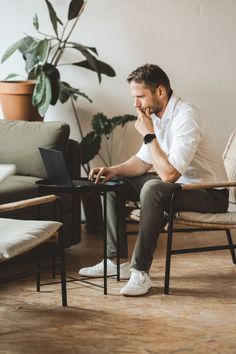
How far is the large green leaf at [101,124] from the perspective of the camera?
4.94 metres

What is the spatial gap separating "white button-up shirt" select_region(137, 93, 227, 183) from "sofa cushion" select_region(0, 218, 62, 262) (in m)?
0.78

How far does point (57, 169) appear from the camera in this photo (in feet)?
11.5

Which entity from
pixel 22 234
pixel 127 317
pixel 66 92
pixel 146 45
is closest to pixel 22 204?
pixel 22 234

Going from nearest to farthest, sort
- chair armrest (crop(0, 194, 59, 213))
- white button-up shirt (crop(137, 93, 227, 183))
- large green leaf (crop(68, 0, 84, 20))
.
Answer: chair armrest (crop(0, 194, 59, 213))
white button-up shirt (crop(137, 93, 227, 183))
large green leaf (crop(68, 0, 84, 20))

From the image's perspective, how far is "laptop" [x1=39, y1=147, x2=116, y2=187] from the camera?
343 cm

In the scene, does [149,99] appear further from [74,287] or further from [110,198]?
[74,287]

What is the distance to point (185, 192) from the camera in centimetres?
353

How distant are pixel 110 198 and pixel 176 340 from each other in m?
1.08

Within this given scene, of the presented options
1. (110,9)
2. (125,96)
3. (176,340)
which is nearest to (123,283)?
(176,340)

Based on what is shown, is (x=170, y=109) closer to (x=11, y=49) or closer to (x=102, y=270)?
(x=102, y=270)

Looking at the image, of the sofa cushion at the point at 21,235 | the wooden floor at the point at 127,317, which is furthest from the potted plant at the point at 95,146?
the sofa cushion at the point at 21,235

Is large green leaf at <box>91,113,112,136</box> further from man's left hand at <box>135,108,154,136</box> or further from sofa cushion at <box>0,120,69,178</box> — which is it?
man's left hand at <box>135,108,154,136</box>

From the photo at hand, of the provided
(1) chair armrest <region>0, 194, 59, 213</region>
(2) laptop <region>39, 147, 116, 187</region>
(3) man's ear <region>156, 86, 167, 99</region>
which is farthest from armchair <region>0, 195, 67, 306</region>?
(3) man's ear <region>156, 86, 167, 99</region>

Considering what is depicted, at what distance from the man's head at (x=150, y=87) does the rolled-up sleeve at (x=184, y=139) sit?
5.8 inches
